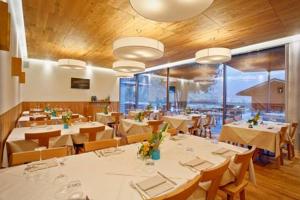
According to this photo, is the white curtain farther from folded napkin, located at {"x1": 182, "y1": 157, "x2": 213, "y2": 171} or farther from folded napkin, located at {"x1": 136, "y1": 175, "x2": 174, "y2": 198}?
folded napkin, located at {"x1": 136, "y1": 175, "x2": 174, "y2": 198}

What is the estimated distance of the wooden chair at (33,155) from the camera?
5.67 feet

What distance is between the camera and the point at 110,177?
1421mm

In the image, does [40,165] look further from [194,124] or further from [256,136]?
[194,124]

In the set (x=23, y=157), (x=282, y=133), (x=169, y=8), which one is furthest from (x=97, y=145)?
(x=282, y=133)

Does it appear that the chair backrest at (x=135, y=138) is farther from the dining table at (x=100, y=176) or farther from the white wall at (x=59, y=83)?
the white wall at (x=59, y=83)

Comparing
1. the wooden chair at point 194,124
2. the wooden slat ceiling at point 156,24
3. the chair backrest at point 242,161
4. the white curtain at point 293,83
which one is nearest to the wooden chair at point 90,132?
the wooden slat ceiling at point 156,24

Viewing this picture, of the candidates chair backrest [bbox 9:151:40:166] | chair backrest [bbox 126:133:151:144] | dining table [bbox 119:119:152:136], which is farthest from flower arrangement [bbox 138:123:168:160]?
dining table [bbox 119:119:152:136]

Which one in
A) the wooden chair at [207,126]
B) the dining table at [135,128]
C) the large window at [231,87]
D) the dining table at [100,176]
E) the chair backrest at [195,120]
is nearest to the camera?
the dining table at [100,176]

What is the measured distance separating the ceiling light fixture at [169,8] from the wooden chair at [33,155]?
1809mm

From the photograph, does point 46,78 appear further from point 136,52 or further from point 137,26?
point 136,52

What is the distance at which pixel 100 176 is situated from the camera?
144 centimetres

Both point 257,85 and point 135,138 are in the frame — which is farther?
point 257,85

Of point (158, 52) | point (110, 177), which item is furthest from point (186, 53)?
point (110, 177)

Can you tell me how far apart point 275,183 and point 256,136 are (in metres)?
1.02
